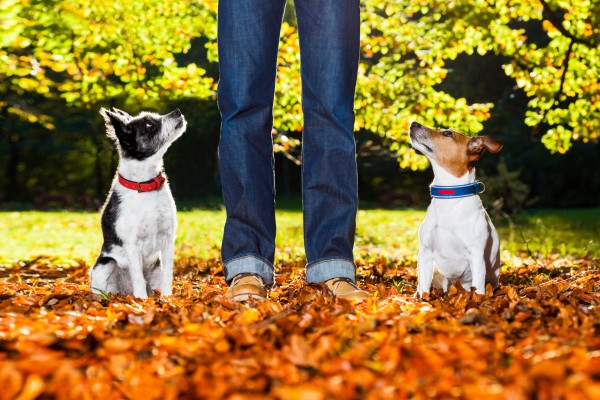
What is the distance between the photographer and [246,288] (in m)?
3.29

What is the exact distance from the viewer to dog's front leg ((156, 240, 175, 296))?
150 inches

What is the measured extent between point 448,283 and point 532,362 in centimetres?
188

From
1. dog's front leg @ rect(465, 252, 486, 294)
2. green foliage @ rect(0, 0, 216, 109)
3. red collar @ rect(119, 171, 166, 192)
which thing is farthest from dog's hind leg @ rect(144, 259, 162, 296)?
green foliage @ rect(0, 0, 216, 109)

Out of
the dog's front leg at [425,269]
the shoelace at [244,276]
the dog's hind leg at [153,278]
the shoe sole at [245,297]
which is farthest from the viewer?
the dog's hind leg at [153,278]

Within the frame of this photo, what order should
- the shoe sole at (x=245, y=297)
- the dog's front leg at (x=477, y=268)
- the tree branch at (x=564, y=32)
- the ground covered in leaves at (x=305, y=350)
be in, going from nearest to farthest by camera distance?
the ground covered in leaves at (x=305, y=350) → the shoe sole at (x=245, y=297) → the dog's front leg at (x=477, y=268) → the tree branch at (x=564, y=32)

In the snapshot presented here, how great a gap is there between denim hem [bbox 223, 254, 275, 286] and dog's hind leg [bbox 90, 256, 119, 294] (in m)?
0.72

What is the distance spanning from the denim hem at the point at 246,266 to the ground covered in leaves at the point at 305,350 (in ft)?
0.91

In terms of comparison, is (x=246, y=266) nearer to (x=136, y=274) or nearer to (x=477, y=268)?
(x=136, y=274)

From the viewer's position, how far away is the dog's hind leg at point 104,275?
373 cm

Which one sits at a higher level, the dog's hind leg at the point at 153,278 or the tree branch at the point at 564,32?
the tree branch at the point at 564,32

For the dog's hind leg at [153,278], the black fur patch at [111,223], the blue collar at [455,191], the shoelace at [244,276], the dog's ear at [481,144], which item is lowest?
the dog's hind leg at [153,278]

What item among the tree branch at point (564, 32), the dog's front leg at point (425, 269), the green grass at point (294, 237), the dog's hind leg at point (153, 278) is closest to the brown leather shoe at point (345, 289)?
the dog's front leg at point (425, 269)

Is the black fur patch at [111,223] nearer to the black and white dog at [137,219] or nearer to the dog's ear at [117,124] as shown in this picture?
the black and white dog at [137,219]

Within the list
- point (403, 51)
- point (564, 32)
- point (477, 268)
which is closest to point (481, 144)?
point (477, 268)
